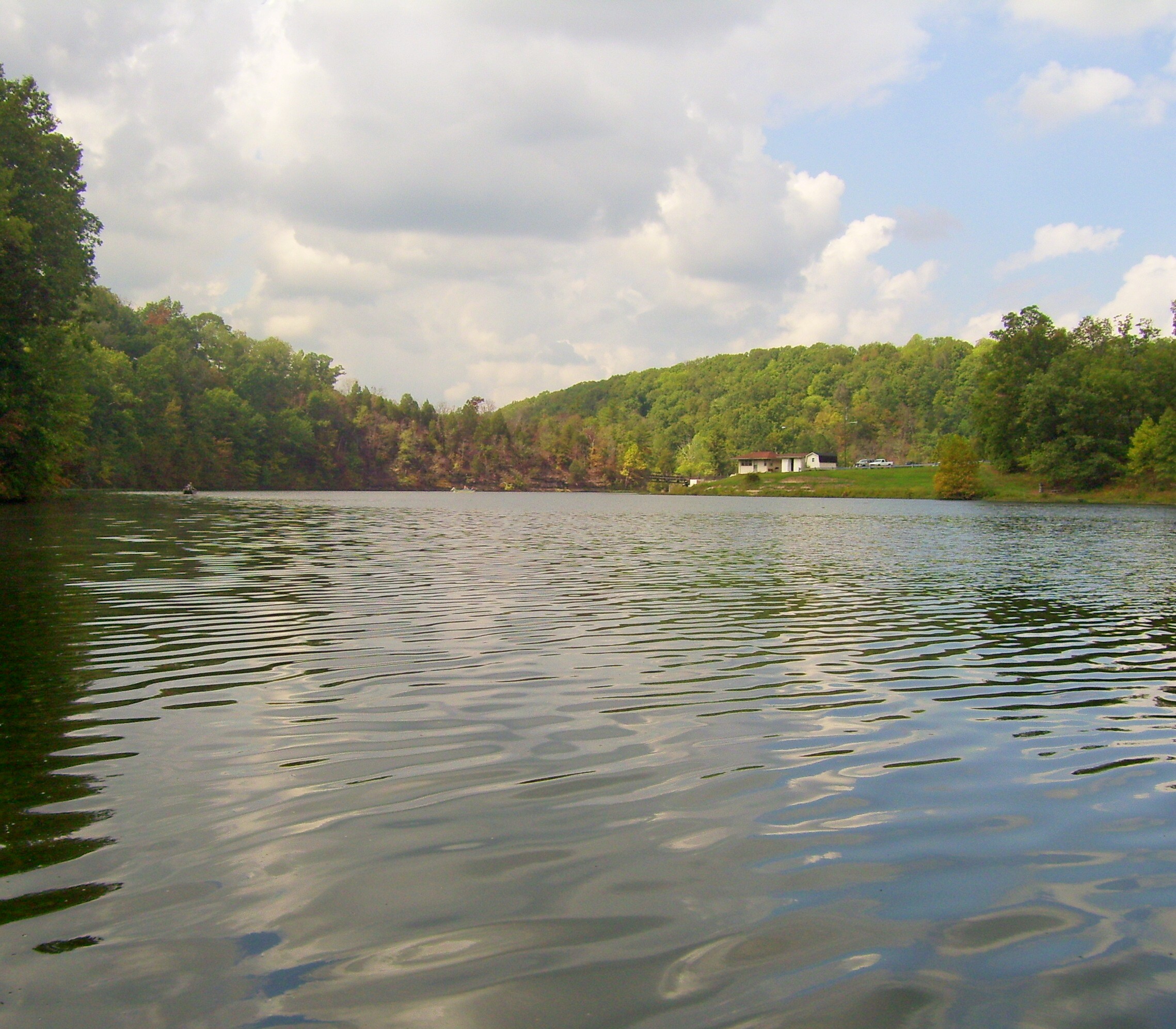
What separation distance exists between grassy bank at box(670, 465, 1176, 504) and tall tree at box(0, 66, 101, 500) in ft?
339

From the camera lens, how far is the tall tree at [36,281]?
48.0 m

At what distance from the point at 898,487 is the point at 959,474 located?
1934 cm

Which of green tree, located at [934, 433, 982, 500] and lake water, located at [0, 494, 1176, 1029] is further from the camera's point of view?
green tree, located at [934, 433, 982, 500]

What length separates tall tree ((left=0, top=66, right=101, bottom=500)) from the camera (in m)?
48.0

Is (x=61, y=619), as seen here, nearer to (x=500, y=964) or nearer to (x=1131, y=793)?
(x=500, y=964)

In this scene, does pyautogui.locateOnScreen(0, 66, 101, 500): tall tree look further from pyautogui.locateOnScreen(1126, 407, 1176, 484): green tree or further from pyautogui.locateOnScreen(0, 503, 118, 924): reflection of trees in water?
pyautogui.locateOnScreen(1126, 407, 1176, 484): green tree

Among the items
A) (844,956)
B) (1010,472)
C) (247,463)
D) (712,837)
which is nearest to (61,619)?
(712,837)

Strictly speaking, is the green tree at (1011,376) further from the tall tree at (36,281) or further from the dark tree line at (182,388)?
the tall tree at (36,281)

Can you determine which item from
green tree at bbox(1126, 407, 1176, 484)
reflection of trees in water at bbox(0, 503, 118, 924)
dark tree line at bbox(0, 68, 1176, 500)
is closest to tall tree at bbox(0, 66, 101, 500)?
dark tree line at bbox(0, 68, 1176, 500)

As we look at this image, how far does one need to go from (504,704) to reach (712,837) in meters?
4.21

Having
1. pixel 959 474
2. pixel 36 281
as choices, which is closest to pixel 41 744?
pixel 36 281

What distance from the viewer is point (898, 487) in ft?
456

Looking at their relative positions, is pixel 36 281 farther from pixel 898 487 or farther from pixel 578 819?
pixel 898 487

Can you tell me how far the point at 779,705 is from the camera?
10.4 metres
